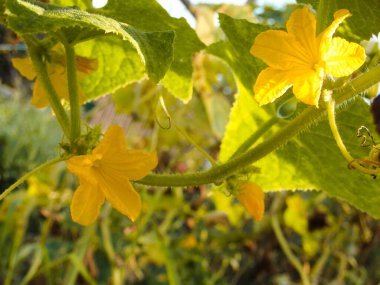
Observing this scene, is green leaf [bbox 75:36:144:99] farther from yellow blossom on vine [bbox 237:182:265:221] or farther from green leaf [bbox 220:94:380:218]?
yellow blossom on vine [bbox 237:182:265:221]

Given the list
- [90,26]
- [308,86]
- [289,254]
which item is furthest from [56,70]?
[289,254]

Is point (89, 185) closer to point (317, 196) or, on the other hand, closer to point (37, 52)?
point (37, 52)

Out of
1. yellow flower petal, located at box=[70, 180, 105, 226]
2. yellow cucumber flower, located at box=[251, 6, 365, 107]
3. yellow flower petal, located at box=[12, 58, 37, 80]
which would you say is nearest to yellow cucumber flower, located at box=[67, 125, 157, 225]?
yellow flower petal, located at box=[70, 180, 105, 226]

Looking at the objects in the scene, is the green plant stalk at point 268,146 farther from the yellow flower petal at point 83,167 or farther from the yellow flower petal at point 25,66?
the yellow flower petal at point 25,66

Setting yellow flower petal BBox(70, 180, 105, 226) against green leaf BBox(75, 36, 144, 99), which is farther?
green leaf BBox(75, 36, 144, 99)

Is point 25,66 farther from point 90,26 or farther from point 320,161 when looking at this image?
point 320,161
